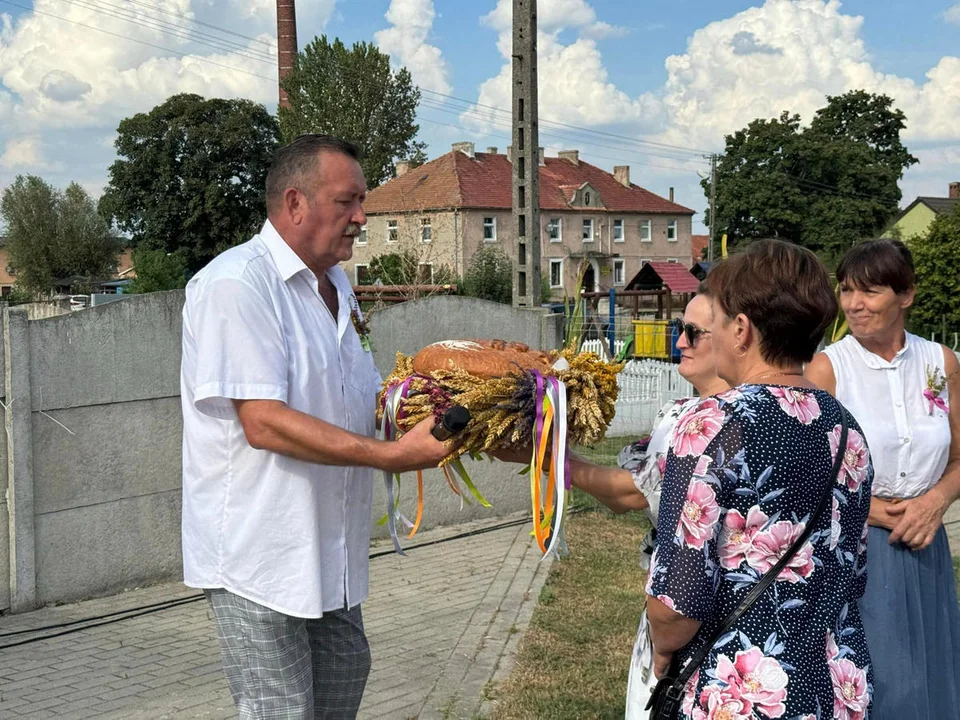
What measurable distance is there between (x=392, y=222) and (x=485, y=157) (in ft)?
25.0

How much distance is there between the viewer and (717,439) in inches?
88.4

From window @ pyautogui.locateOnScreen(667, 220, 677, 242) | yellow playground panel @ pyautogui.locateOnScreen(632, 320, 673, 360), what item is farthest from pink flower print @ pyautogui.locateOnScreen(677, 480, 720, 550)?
window @ pyautogui.locateOnScreen(667, 220, 677, 242)

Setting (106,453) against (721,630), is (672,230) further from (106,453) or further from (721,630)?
(721,630)

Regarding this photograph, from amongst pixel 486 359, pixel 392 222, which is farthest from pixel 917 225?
pixel 486 359

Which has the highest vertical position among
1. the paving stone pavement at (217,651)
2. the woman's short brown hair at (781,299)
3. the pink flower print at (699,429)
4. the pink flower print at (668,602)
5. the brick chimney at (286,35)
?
the brick chimney at (286,35)

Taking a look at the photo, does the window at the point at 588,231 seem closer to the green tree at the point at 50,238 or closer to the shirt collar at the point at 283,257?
the green tree at the point at 50,238

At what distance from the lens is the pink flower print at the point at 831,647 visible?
2.41 metres

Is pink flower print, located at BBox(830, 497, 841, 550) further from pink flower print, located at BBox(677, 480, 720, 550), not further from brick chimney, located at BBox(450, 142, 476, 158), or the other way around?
brick chimney, located at BBox(450, 142, 476, 158)

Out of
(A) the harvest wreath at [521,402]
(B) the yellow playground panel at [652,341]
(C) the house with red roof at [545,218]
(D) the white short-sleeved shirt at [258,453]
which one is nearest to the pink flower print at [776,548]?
(A) the harvest wreath at [521,402]

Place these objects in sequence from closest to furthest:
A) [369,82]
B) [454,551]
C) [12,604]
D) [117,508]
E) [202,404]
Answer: [202,404] < [12,604] < [117,508] < [454,551] < [369,82]

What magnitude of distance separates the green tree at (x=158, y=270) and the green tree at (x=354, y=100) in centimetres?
950

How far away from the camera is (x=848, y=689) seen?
2.43m

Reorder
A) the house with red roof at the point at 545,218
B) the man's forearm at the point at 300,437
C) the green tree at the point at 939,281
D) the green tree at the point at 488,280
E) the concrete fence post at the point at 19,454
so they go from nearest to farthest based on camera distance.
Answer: the man's forearm at the point at 300,437
the concrete fence post at the point at 19,454
the green tree at the point at 939,281
the green tree at the point at 488,280
the house with red roof at the point at 545,218

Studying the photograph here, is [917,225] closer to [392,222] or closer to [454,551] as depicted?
[392,222]
